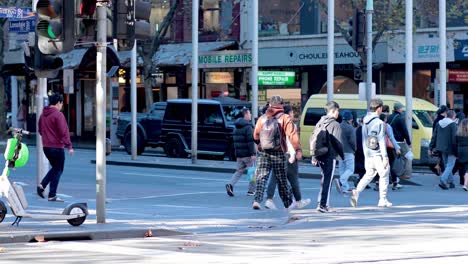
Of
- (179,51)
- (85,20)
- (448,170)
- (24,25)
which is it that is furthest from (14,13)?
(179,51)

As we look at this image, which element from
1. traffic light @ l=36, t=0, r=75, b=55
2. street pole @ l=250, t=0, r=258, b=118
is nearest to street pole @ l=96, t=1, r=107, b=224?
traffic light @ l=36, t=0, r=75, b=55

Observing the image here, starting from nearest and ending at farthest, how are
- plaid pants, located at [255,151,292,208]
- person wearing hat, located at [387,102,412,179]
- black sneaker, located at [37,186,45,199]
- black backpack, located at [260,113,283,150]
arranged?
black backpack, located at [260,113,283,150], plaid pants, located at [255,151,292,208], black sneaker, located at [37,186,45,199], person wearing hat, located at [387,102,412,179]

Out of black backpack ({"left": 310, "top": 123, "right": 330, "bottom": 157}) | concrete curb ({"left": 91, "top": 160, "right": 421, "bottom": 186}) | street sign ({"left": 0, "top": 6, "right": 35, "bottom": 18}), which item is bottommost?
concrete curb ({"left": 91, "top": 160, "right": 421, "bottom": 186})

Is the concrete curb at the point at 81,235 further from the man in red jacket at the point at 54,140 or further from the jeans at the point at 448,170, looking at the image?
the jeans at the point at 448,170

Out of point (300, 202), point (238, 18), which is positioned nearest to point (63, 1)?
point (300, 202)

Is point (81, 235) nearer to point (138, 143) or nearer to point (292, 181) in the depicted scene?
point (292, 181)

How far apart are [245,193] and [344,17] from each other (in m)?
22.0

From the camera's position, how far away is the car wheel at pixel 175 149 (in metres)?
35.2

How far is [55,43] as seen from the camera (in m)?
14.0

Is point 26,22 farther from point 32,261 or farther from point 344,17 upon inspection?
point 344,17

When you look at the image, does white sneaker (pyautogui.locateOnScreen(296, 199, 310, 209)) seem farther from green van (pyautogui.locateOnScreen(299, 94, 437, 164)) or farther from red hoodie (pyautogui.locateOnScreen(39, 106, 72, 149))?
green van (pyautogui.locateOnScreen(299, 94, 437, 164))

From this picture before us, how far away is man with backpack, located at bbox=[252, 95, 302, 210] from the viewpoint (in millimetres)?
17328

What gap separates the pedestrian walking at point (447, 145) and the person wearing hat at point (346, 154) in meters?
2.58

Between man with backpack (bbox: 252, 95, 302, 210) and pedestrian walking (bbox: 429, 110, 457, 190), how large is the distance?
6967 mm
